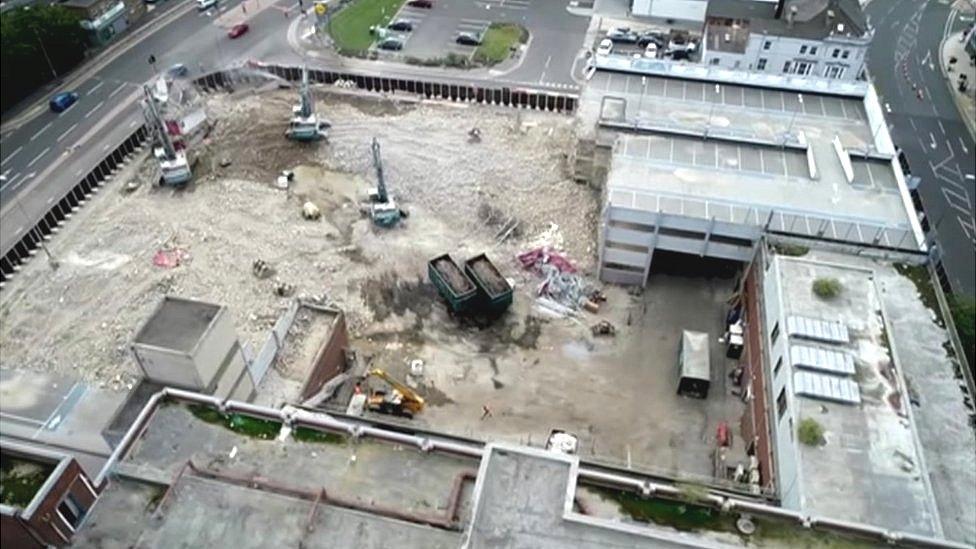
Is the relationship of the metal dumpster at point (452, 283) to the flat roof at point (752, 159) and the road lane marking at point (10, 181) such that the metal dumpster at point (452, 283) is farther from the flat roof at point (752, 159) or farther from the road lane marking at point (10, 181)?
the road lane marking at point (10, 181)

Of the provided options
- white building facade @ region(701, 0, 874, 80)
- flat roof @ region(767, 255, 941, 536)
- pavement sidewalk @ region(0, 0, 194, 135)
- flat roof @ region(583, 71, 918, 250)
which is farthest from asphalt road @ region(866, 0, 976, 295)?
pavement sidewalk @ region(0, 0, 194, 135)

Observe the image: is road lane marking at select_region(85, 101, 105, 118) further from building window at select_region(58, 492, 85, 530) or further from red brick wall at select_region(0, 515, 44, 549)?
red brick wall at select_region(0, 515, 44, 549)

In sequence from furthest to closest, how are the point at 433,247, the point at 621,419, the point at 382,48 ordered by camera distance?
the point at 382,48 < the point at 433,247 < the point at 621,419

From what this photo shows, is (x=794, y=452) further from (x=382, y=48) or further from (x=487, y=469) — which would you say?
(x=382, y=48)

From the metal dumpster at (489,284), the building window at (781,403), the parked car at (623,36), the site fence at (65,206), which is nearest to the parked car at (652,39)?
the parked car at (623,36)

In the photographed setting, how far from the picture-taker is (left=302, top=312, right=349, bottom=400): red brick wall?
152ft

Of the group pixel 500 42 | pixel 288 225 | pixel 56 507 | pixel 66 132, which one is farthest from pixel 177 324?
pixel 500 42

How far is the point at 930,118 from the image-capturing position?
66.4 meters

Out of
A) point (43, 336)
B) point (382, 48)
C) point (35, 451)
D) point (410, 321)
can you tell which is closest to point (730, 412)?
point (410, 321)

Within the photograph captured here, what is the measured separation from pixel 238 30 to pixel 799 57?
6282cm

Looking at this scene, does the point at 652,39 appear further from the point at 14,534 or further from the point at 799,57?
the point at 14,534

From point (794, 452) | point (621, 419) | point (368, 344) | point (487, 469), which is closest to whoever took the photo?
point (487, 469)

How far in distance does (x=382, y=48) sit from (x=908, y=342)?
62.7 metres

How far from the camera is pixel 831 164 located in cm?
5681
